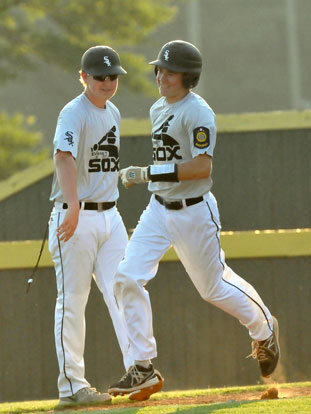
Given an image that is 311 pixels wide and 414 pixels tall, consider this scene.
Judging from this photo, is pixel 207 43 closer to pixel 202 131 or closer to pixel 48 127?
pixel 48 127

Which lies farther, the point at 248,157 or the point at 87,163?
the point at 248,157

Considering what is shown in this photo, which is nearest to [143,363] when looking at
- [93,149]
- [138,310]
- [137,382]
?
[137,382]

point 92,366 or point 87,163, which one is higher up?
point 87,163

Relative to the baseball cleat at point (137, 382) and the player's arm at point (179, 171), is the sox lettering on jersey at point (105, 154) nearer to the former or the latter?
the player's arm at point (179, 171)

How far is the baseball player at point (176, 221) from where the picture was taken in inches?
260

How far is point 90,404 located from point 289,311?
2802 millimetres

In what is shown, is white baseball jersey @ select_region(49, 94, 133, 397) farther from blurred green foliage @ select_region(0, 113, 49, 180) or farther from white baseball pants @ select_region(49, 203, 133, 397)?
blurred green foliage @ select_region(0, 113, 49, 180)

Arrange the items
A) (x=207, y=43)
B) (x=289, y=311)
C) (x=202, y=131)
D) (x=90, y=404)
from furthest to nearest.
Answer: (x=207, y=43), (x=289, y=311), (x=90, y=404), (x=202, y=131)

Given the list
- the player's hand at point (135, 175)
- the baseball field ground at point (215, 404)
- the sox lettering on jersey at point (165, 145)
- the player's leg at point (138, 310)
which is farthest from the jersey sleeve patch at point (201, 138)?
the baseball field ground at point (215, 404)

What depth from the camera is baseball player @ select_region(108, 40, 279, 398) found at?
6.59 m

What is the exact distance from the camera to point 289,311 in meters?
9.40

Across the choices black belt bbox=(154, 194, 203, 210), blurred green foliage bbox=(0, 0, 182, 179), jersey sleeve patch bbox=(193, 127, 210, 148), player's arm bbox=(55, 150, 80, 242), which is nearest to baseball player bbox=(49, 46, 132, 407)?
player's arm bbox=(55, 150, 80, 242)

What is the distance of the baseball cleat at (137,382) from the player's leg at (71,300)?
1.86ft

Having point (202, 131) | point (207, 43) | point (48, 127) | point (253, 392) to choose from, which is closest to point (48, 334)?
point (253, 392)
